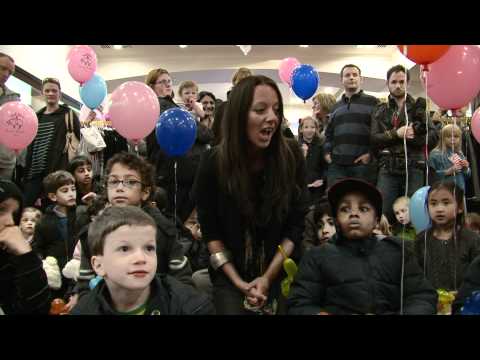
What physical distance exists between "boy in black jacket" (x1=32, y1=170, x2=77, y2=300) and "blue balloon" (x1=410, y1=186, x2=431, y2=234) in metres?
2.16

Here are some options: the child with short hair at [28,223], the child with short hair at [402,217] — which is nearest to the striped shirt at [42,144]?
the child with short hair at [28,223]

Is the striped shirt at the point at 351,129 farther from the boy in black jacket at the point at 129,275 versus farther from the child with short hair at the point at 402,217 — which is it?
the boy in black jacket at the point at 129,275

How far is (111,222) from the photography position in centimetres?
183

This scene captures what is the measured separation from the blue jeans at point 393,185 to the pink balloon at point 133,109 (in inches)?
64.9

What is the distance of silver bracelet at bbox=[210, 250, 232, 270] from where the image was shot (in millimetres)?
2289

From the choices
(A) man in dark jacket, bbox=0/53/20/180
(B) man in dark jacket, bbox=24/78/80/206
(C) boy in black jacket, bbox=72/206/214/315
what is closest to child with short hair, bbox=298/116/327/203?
(B) man in dark jacket, bbox=24/78/80/206

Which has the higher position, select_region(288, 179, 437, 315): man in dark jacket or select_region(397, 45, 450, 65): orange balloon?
select_region(397, 45, 450, 65): orange balloon

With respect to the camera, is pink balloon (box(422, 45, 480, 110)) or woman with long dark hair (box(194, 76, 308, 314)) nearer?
woman with long dark hair (box(194, 76, 308, 314))

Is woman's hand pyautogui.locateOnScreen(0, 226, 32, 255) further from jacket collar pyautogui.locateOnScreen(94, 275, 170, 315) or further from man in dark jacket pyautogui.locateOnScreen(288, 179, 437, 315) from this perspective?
man in dark jacket pyautogui.locateOnScreen(288, 179, 437, 315)

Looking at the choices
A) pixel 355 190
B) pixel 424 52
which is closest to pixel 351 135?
pixel 424 52

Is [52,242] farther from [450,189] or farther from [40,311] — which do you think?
[450,189]

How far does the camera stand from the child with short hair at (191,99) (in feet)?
13.8

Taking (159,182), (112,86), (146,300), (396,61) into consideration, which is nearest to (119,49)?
(112,86)

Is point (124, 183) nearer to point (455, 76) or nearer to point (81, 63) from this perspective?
point (455, 76)
